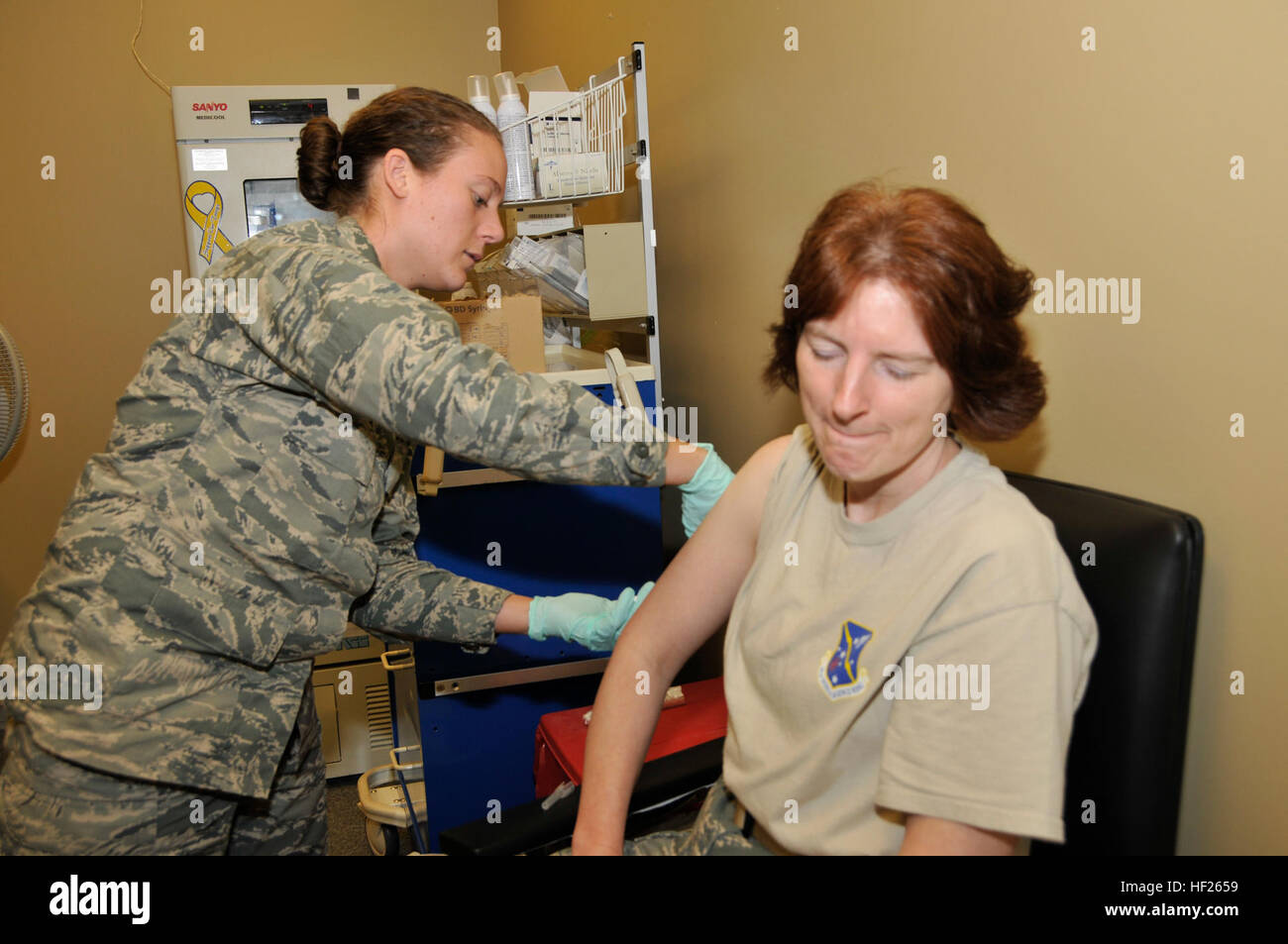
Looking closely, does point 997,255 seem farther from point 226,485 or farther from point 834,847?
point 226,485

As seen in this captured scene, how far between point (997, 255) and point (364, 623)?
1.13 meters

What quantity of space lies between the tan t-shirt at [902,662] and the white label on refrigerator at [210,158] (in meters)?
2.33

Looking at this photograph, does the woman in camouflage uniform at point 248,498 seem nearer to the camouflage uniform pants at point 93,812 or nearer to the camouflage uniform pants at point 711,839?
the camouflage uniform pants at point 93,812

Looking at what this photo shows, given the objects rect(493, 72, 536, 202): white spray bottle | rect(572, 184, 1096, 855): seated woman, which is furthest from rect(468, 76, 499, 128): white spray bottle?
rect(572, 184, 1096, 855): seated woman

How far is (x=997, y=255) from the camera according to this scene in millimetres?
873

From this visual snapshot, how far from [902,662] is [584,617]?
0.73 meters

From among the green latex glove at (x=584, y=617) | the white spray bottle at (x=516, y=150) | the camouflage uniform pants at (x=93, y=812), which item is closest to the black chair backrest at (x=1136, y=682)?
the green latex glove at (x=584, y=617)

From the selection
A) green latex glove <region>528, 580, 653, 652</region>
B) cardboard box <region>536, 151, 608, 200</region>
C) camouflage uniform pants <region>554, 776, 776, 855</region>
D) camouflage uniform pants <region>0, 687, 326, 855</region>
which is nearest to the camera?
camouflage uniform pants <region>554, 776, 776, 855</region>

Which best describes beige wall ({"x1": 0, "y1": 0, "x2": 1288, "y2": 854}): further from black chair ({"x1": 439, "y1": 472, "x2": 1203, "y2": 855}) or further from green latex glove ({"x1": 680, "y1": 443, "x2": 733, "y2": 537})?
green latex glove ({"x1": 680, "y1": 443, "x2": 733, "y2": 537})

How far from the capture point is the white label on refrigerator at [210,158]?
8.71ft

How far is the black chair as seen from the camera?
2.63 ft

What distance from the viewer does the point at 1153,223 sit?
2.99 ft

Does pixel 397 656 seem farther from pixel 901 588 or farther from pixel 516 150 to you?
pixel 901 588
